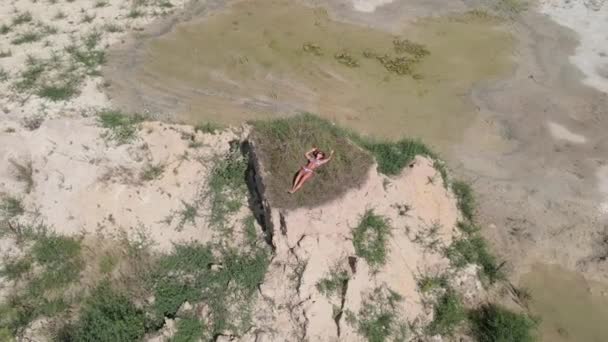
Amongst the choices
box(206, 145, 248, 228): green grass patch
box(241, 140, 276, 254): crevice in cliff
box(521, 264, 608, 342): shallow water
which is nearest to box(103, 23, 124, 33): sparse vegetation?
box(206, 145, 248, 228): green grass patch

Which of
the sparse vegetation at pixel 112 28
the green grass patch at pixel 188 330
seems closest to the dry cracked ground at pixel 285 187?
the green grass patch at pixel 188 330

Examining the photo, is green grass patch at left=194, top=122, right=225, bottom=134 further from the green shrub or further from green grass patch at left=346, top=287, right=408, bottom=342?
green grass patch at left=346, top=287, right=408, bottom=342

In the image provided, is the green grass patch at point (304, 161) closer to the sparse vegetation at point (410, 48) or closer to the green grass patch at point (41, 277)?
the green grass patch at point (41, 277)

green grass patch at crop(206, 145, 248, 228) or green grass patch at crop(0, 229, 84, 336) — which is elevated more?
green grass patch at crop(206, 145, 248, 228)

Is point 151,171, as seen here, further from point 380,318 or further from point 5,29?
point 5,29

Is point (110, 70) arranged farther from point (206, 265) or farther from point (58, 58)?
point (206, 265)

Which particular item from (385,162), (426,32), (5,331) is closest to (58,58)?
(5,331)

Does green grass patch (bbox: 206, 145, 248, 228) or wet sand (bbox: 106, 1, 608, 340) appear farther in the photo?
wet sand (bbox: 106, 1, 608, 340)
